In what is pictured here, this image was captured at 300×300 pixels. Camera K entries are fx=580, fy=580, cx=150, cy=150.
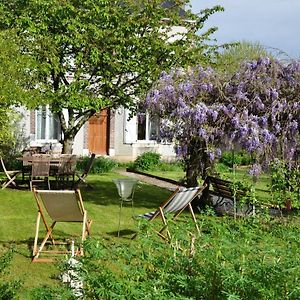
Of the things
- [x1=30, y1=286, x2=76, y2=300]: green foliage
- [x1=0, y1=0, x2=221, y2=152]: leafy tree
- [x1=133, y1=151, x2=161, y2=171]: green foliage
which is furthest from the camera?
[x1=133, y1=151, x2=161, y2=171]: green foliage

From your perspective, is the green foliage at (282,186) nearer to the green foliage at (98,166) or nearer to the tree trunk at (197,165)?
the tree trunk at (197,165)

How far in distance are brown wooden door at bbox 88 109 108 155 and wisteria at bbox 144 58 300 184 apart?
14.4 metres

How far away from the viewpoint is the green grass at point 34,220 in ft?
24.1

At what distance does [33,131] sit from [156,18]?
9.70 metres

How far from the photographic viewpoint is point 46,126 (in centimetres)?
2480

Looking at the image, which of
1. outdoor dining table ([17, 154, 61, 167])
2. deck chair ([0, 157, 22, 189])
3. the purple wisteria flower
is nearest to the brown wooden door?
deck chair ([0, 157, 22, 189])

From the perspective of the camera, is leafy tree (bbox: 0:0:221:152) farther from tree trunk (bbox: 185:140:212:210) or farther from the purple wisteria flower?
the purple wisteria flower

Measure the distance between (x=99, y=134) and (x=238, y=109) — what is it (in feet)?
50.7

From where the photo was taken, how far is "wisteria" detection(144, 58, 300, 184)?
11.4 metres

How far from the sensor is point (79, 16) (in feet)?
52.1

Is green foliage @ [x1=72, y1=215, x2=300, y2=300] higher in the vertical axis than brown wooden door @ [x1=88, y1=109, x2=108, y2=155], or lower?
lower

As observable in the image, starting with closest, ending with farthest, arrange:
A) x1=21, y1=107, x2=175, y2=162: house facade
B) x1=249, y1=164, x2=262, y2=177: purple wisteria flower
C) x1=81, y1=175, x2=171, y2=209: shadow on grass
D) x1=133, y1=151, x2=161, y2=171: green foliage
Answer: x1=249, y1=164, x2=262, y2=177: purple wisteria flower
x1=81, y1=175, x2=171, y2=209: shadow on grass
x1=133, y1=151, x2=161, y2=171: green foliage
x1=21, y1=107, x2=175, y2=162: house facade

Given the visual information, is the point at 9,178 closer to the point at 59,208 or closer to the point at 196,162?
the point at 196,162

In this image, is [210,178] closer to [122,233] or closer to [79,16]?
[122,233]
